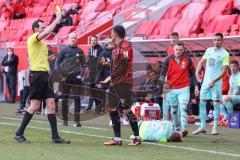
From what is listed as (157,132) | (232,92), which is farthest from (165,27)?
(157,132)

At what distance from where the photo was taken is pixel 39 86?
12.2 metres

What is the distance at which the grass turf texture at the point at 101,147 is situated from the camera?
33.8 ft

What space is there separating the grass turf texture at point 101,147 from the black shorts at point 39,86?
2.42 feet

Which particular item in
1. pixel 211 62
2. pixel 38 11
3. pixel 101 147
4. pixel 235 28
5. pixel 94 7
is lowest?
pixel 101 147

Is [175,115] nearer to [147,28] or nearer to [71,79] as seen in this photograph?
[71,79]

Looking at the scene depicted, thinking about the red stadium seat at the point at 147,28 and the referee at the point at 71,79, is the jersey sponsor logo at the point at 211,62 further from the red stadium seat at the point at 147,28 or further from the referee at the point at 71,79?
the red stadium seat at the point at 147,28

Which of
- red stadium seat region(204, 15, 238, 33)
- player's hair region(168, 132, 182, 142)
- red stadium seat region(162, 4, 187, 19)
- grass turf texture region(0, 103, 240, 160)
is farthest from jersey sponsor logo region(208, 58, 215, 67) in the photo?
red stadium seat region(162, 4, 187, 19)

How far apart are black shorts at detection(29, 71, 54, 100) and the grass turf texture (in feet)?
2.42

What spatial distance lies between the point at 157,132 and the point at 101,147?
1454 mm

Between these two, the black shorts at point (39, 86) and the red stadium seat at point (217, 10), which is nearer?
the black shorts at point (39, 86)

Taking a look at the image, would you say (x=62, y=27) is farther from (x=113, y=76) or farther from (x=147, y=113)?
(x=113, y=76)

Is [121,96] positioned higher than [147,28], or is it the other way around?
[147,28]

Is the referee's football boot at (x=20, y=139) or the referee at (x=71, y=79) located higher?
the referee at (x=71, y=79)

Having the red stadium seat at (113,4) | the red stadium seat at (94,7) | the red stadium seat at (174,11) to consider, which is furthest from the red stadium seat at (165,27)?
the red stadium seat at (94,7)
